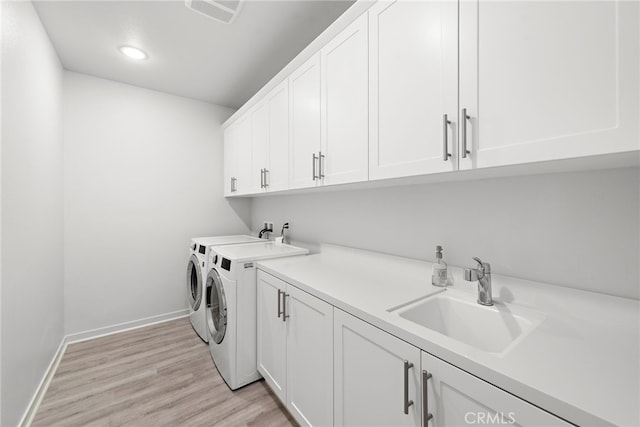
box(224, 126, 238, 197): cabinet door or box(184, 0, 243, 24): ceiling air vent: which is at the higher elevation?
box(184, 0, 243, 24): ceiling air vent

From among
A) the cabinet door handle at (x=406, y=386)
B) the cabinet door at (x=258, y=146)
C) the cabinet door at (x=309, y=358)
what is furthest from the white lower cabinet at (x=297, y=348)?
the cabinet door at (x=258, y=146)

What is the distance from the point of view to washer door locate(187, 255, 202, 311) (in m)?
2.52

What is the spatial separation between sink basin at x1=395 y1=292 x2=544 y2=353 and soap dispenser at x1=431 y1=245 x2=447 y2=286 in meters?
0.08

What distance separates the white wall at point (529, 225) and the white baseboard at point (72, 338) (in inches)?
93.0

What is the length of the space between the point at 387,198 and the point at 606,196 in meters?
0.97

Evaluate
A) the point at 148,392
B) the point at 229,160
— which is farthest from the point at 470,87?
the point at 229,160

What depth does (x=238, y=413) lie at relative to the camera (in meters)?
1.64

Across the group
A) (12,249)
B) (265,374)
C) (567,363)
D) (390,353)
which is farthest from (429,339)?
(12,249)

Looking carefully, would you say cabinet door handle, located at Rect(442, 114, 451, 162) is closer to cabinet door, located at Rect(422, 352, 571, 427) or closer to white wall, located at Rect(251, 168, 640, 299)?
white wall, located at Rect(251, 168, 640, 299)

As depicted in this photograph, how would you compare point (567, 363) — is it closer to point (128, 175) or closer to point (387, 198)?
point (387, 198)

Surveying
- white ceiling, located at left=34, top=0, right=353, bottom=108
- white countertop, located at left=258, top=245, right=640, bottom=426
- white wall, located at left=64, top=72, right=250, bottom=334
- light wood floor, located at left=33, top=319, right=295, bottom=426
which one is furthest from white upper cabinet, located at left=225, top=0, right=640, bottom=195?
white wall, located at left=64, top=72, right=250, bottom=334

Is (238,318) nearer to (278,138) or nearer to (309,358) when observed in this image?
(309,358)

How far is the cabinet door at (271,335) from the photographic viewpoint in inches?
62.3

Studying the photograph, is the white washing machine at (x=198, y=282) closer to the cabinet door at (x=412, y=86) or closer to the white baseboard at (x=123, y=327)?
the white baseboard at (x=123, y=327)
